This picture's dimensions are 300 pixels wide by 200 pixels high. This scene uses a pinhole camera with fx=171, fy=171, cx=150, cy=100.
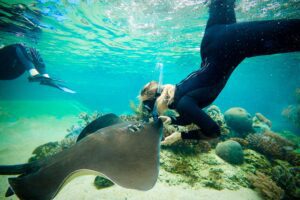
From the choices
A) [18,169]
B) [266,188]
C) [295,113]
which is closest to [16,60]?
[18,169]

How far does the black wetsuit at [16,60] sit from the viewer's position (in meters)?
7.97

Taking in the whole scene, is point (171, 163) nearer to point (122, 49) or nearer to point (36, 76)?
point (36, 76)

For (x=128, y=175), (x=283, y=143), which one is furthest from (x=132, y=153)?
(x=283, y=143)

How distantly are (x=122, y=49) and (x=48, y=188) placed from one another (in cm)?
2531

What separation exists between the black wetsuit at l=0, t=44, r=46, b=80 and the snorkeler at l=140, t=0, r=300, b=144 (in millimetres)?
7313

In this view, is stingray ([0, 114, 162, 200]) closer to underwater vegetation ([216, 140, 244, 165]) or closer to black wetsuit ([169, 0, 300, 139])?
black wetsuit ([169, 0, 300, 139])

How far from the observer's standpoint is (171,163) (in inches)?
233

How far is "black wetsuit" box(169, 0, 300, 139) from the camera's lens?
3184 millimetres

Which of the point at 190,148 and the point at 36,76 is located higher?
the point at 36,76

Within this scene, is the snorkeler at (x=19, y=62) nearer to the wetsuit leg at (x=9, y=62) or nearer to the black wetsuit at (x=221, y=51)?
the wetsuit leg at (x=9, y=62)

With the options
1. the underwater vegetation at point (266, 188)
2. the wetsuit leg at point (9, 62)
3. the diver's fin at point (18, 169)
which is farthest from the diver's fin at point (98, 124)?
the wetsuit leg at point (9, 62)

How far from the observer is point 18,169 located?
2711 mm

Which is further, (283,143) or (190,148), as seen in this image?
(283,143)

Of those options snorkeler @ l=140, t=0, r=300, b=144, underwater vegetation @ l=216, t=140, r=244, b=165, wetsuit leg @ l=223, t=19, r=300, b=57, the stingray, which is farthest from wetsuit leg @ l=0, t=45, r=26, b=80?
underwater vegetation @ l=216, t=140, r=244, b=165
